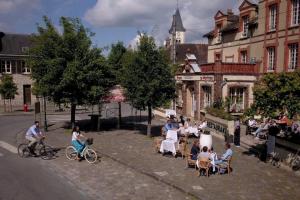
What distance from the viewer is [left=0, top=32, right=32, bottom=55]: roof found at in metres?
46.6

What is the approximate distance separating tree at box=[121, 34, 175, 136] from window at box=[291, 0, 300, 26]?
33.4 ft

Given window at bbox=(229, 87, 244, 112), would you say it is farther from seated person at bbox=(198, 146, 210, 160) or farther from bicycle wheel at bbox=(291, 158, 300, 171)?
seated person at bbox=(198, 146, 210, 160)

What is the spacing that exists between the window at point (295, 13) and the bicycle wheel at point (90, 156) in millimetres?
16949

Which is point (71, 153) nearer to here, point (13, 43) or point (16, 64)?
point (16, 64)

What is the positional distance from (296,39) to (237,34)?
7752 mm

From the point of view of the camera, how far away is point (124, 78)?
68.6ft

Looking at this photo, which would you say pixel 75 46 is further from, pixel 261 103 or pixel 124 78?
pixel 261 103

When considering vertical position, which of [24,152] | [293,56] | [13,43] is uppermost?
[13,43]

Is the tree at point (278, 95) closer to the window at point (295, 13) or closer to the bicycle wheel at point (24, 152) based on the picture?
the bicycle wheel at point (24, 152)

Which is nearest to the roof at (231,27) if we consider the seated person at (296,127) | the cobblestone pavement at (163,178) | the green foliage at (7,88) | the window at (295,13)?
the window at (295,13)

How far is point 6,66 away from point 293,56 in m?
35.4

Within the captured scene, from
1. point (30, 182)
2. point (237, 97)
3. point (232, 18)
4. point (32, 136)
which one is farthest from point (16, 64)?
point (30, 182)

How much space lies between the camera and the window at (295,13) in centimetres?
2419

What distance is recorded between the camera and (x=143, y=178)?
507 inches
